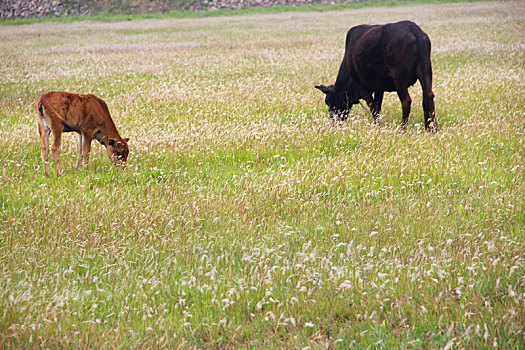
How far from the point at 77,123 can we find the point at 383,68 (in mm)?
5720

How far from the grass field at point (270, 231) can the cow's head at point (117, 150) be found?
0.22m

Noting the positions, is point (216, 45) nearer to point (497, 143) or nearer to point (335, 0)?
point (497, 143)

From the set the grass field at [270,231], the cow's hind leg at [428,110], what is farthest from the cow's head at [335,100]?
the cow's hind leg at [428,110]

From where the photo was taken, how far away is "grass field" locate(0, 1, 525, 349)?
3.83m

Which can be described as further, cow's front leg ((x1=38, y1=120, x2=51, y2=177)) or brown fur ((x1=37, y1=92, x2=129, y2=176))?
cow's front leg ((x1=38, y1=120, x2=51, y2=177))

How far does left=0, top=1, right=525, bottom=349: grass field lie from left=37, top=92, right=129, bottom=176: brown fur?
12.4 inches

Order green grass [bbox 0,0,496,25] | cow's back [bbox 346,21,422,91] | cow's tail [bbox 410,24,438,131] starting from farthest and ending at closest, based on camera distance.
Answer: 1. green grass [bbox 0,0,496,25]
2. cow's back [bbox 346,21,422,91]
3. cow's tail [bbox 410,24,438,131]

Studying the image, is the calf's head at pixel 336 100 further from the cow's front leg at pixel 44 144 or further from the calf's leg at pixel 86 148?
the cow's front leg at pixel 44 144

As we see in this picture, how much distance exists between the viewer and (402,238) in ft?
17.2

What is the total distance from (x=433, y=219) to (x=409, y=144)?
125 inches

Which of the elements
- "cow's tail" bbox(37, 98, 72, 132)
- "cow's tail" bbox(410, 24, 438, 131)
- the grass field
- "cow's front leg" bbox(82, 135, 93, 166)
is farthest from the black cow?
"cow's tail" bbox(37, 98, 72, 132)

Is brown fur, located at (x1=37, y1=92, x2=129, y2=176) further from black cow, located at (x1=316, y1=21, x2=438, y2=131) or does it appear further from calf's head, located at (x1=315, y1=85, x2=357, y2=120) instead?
calf's head, located at (x1=315, y1=85, x2=357, y2=120)

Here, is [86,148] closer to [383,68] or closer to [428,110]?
[383,68]

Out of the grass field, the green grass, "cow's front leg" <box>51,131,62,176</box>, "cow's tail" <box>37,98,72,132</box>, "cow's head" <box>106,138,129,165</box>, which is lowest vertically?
the grass field
